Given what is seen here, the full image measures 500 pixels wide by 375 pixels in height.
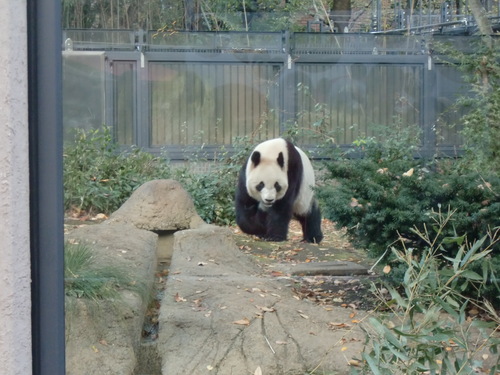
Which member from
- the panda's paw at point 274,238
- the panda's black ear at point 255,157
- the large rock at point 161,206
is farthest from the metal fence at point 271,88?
the panda's paw at point 274,238

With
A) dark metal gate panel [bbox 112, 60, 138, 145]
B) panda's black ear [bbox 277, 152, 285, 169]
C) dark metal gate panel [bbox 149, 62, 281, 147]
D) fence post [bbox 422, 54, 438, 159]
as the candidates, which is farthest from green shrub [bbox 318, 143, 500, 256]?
dark metal gate panel [bbox 112, 60, 138, 145]

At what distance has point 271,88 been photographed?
12.3 feet

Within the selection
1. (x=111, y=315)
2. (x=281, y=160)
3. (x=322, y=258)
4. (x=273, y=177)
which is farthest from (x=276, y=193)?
(x=111, y=315)

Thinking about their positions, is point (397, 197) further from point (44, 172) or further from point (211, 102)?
point (44, 172)

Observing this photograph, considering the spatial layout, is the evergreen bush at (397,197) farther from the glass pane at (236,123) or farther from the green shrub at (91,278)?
the green shrub at (91,278)

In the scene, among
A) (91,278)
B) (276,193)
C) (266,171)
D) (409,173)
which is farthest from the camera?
(276,193)

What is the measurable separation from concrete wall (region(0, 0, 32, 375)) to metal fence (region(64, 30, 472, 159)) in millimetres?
1626

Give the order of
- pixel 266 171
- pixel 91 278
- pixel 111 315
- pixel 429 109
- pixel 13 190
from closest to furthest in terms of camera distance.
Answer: pixel 13 190 < pixel 91 278 < pixel 111 315 < pixel 429 109 < pixel 266 171

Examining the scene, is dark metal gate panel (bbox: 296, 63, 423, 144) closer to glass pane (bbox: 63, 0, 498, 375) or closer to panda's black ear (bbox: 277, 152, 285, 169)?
glass pane (bbox: 63, 0, 498, 375)

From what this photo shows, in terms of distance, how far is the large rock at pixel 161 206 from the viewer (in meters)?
3.89

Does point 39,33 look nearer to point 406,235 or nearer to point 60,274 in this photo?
point 60,274

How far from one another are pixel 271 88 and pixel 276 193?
0.65m

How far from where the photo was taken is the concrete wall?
1.93m

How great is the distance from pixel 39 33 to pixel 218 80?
176 cm
